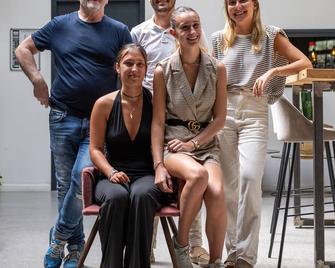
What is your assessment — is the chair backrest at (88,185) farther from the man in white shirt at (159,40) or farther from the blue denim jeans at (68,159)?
the man in white shirt at (159,40)

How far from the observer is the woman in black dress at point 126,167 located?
2535mm

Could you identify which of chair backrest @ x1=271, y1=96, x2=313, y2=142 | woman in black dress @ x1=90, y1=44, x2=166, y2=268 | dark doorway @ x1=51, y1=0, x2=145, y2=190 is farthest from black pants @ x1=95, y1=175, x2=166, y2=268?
dark doorway @ x1=51, y1=0, x2=145, y2=190

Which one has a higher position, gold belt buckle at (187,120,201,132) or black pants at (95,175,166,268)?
gold belt buckle at (187,120,201,132)

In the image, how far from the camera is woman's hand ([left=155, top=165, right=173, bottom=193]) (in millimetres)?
2607

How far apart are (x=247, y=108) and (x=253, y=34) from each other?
1.27ft

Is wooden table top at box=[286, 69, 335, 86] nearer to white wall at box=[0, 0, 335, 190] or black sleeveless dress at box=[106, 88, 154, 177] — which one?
black sleeveless dress at box=[106, 88, 154, 177]

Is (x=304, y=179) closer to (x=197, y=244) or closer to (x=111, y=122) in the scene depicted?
(x=197, y=244)

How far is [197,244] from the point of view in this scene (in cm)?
338

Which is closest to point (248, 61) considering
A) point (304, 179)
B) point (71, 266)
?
point (71, 266)

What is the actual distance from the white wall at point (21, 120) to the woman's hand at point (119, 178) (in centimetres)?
463

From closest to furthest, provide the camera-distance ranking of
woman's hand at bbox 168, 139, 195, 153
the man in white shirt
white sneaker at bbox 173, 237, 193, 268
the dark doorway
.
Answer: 1. white sneaker at bbox 173, 237, 193, 268
2. woman's hand at bbox 168, 139, 195, 153
3. the man in white shirt
4. the dark doorway

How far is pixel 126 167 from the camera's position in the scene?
2777 millimetres

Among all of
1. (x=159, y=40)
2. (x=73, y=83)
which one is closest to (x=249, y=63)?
(x=159, y=40)

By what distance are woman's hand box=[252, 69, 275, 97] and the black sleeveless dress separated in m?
0.55
